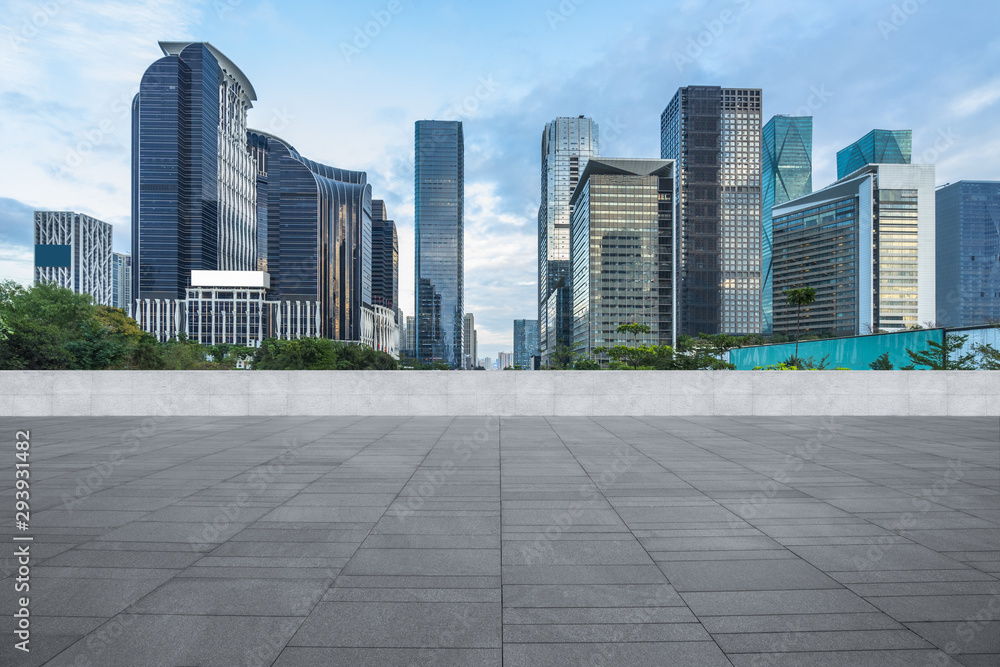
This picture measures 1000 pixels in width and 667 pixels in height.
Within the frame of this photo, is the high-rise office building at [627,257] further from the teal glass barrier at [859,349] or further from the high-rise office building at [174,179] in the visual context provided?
the high-rise office building at [174,179]

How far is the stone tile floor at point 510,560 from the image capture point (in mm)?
2965

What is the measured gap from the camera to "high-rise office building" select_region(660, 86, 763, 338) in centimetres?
17225

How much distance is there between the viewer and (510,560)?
419 cm

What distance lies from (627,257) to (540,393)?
5235 inches

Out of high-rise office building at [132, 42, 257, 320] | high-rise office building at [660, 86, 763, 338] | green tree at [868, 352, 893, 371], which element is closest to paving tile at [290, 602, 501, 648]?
green tree at [868, 352, 893, 371]

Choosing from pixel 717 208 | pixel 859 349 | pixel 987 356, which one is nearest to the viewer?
pixel 987 356

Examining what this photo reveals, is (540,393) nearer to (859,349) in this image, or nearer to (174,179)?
(859,349)

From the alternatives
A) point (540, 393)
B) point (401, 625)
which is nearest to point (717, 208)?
point (540, 393)

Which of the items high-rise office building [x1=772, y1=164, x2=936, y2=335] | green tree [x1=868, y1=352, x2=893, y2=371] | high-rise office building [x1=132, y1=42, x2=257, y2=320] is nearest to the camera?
green tree [x1=868, y1=352, x2=893, y2=371]

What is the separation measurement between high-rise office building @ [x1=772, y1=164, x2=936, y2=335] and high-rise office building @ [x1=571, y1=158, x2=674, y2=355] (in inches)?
2291

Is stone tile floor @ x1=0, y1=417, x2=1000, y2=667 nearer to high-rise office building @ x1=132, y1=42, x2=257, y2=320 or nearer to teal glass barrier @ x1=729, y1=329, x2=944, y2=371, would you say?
teal glass barrier @ x1=729, y1=329, x2=944, y2=371

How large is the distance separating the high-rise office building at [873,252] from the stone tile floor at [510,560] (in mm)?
173574

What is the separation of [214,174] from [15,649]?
658 feet

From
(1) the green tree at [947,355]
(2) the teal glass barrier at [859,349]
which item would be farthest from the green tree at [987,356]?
(2) the teal glass barrier at [859,349]
